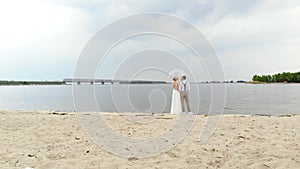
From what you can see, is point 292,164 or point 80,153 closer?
point 292,164

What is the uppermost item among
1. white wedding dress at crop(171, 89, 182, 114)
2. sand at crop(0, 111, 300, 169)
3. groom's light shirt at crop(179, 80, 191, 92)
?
groom's light shirt at crop(179, 80, 191, 92)

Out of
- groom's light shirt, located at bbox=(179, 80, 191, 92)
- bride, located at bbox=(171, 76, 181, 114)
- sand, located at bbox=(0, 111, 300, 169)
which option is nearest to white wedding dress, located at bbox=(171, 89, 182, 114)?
bride, located at bbox=(171, 76, 181, 114)

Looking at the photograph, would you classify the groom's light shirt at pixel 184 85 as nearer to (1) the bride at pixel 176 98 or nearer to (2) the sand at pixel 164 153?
(1) the bride at pixel 176 98

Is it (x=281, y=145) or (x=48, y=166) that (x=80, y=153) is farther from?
A: (x=281, y=145)

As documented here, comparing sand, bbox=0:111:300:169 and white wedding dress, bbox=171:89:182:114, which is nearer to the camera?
sand, bbox=0:111:300:169

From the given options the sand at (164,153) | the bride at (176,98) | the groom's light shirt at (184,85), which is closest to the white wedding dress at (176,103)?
the bride at (176,98)

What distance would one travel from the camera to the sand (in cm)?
535

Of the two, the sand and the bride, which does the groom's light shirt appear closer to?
the bride

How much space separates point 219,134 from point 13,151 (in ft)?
16.2

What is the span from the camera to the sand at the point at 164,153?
211 inches

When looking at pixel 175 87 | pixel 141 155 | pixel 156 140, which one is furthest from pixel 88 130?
pixel 175 87

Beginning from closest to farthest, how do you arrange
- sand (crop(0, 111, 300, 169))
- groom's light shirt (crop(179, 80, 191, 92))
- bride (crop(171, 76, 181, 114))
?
sand (crop(0, 111, 300, 169)), groom's light shirt (crop(179, 80, 191, 92)), bride (crop(171, 76, 181, 114))

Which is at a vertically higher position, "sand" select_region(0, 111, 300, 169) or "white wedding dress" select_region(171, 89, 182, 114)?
"white wedding dress" select_region(171, 89, 182, 114)

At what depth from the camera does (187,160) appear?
18.2 feet
